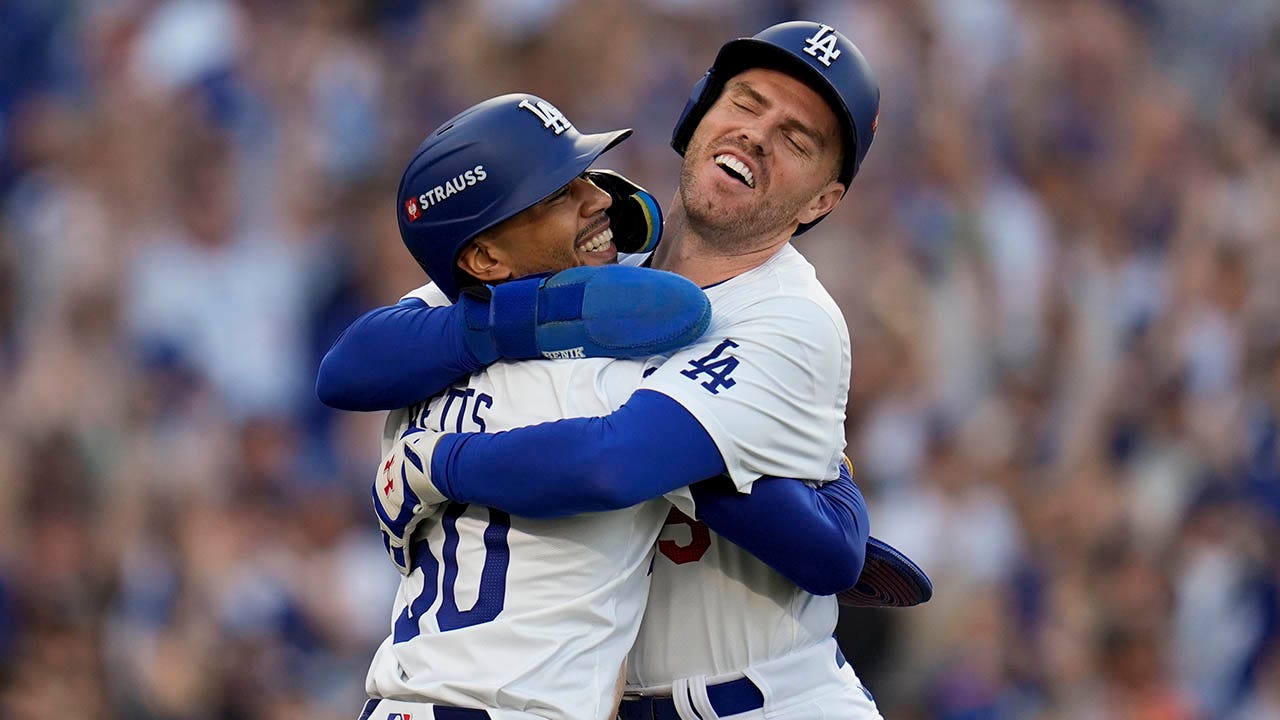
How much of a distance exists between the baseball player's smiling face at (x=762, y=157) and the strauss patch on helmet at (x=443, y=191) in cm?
55

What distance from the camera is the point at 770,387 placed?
2783 mm

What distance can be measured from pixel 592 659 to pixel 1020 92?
668 cm

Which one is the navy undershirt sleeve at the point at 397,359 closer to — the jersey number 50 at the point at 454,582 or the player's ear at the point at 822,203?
the jersey number 50 at the point at 454,582

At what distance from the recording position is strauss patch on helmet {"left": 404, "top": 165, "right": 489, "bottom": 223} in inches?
107

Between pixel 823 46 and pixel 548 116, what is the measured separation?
58cm

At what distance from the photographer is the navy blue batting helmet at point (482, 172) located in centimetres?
271

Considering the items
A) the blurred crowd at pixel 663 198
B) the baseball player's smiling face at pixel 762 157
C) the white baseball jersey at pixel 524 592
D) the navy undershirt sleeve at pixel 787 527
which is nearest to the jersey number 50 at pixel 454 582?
the white baseball jersey at pixel 524 592

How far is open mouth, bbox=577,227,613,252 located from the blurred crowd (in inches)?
104

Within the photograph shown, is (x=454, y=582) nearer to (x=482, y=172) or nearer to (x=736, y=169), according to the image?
(x=482, y=172)

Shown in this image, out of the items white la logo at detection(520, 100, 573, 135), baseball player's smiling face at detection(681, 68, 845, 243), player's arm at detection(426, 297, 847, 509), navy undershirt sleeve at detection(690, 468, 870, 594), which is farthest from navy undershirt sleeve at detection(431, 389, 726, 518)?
baseball player's smiling face at detection(681, 68, 845, 243)

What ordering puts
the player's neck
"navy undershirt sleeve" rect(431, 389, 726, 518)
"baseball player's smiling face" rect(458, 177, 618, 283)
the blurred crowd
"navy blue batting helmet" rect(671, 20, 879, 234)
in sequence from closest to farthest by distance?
"navy undershirt sleeve" rect(431, 389, 726, 518) → "baseball player's smiling face" rect(458, 177, 618, 283) → "navy blue batting helmet" rect(671, 20, 879, 234) → the player's neck → the blurred crowd

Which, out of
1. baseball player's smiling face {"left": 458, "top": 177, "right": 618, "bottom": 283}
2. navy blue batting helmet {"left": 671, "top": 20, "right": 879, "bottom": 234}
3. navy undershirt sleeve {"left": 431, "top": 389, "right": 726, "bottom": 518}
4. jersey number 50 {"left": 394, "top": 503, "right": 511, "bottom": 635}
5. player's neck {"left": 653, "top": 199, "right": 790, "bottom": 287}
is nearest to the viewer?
navy undershirt sleeve {"left": 431, "top": 389, "right": 726, "bottom": 518}

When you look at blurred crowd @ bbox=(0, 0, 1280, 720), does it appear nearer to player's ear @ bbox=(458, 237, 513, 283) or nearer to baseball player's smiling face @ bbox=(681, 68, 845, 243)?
baseball player's smiling face @ bbox=(681, 68, 845, 243)

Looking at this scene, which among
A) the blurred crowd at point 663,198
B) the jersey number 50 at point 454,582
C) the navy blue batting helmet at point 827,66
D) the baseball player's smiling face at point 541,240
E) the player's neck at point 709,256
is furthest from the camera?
the blurred crowd at point 663,198
